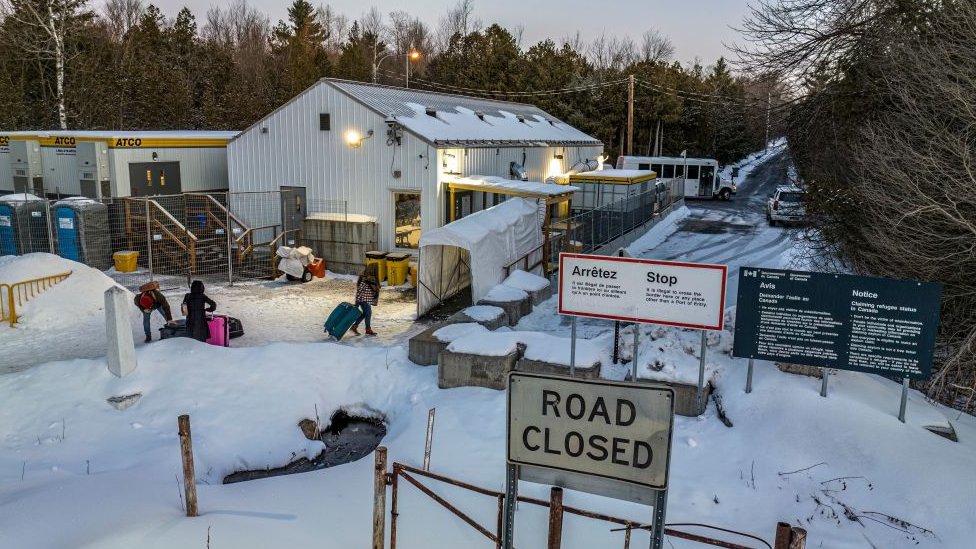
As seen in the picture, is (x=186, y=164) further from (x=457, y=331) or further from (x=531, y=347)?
(x=531, y=347)

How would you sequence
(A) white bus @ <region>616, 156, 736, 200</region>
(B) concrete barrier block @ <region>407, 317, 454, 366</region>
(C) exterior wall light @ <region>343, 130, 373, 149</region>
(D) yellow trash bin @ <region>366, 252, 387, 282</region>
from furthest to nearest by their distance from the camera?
(A) white bus @ <region>616, 156, 736, 200</region>
(C) exterior wall light @ <region>343, 130, 373, 149</region>
(D) yellow trash bin @ <region>366, 252, 387, 282</region>
(B) concrete barrier block @ <region>407, 317, 454, 366</region>

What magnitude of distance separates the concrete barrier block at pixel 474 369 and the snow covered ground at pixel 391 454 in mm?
216

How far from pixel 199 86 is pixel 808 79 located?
53499mm

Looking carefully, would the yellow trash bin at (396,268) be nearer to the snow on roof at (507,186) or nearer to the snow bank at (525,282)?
the snow on roof at (507,186)

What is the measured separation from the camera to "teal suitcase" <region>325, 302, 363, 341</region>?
43.6 ft

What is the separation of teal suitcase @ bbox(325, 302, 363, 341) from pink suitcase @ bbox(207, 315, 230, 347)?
193 centimetres

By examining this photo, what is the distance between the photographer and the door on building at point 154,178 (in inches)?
874

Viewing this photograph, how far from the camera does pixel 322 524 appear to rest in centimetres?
649

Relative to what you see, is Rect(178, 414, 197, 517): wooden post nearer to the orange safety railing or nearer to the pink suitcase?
the pink suitcase

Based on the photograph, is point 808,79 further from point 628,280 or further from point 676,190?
point 676,190

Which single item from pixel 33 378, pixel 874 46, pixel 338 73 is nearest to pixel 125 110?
pixel 338 73

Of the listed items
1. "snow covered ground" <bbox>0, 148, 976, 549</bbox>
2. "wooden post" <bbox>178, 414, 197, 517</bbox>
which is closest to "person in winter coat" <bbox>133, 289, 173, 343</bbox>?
"snow covered ground" <bbox>0, 148, 976, 549</bbox>

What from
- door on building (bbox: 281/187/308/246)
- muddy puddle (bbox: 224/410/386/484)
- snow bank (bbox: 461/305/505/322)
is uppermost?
door on building (bbox: 281/187/308/246)

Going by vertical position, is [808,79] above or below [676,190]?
above
